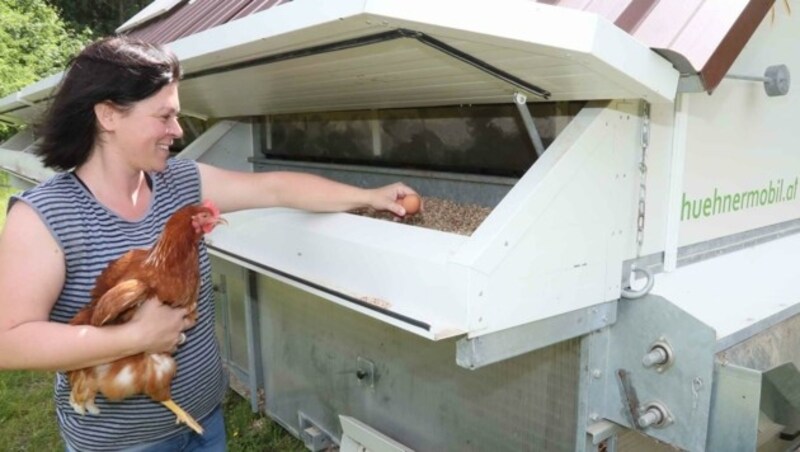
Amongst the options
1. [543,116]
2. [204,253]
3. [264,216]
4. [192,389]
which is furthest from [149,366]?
[543,116]

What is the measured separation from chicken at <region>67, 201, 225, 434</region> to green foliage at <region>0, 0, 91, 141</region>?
40.4 ft

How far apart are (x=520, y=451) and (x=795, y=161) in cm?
140

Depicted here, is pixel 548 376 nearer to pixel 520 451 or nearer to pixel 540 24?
pixel 520 451

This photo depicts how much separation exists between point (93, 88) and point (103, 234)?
33cm

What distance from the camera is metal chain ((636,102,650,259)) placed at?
1513mm

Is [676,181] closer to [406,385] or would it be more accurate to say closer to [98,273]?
[406,385]

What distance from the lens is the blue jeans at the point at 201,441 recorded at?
1.60 m

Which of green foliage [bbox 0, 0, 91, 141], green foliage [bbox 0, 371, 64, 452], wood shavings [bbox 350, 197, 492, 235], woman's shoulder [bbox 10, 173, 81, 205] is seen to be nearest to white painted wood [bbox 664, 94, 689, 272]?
wood shavings [bbox 350, 197, 492, 235]

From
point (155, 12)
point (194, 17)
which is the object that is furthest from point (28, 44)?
point (194, 17)

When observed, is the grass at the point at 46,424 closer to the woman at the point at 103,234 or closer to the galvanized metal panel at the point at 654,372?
the woman at the point at 103,234

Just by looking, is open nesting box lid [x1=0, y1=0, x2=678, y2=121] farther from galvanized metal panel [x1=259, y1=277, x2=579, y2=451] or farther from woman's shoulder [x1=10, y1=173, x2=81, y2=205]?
galvanized metal panel [x1=259, y1=277, x2=579, y2=451]

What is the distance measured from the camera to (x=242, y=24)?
151cm

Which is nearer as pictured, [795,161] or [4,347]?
[4,347]

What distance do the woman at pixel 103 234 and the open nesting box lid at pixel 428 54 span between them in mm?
309
